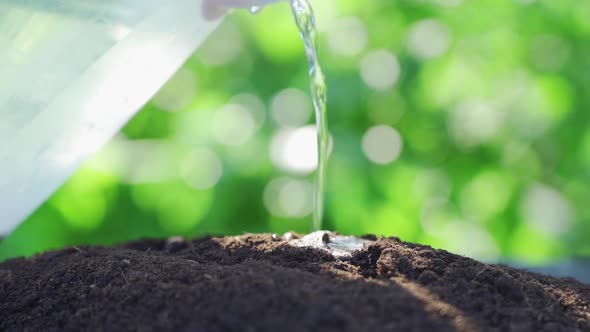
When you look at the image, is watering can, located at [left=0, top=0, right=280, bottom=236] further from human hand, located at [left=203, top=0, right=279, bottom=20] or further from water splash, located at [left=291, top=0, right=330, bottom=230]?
water splash, located at [left=291, top=0, right=330, bottom=230]

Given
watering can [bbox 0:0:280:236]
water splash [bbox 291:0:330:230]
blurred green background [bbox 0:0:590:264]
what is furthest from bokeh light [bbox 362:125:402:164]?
watering can [bbox 0:0:280:236]

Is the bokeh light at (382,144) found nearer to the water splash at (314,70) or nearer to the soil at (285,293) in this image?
the water splash at (314,70)

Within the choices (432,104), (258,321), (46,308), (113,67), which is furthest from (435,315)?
(432,104)

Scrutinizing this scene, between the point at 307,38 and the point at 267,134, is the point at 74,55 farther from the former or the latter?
the point at 267,134

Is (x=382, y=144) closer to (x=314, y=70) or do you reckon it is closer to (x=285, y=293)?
(x=314, y=70)

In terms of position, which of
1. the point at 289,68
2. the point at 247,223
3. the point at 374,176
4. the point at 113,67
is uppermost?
the point at 289,68

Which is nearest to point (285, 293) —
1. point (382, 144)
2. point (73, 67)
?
point (73, 67)
